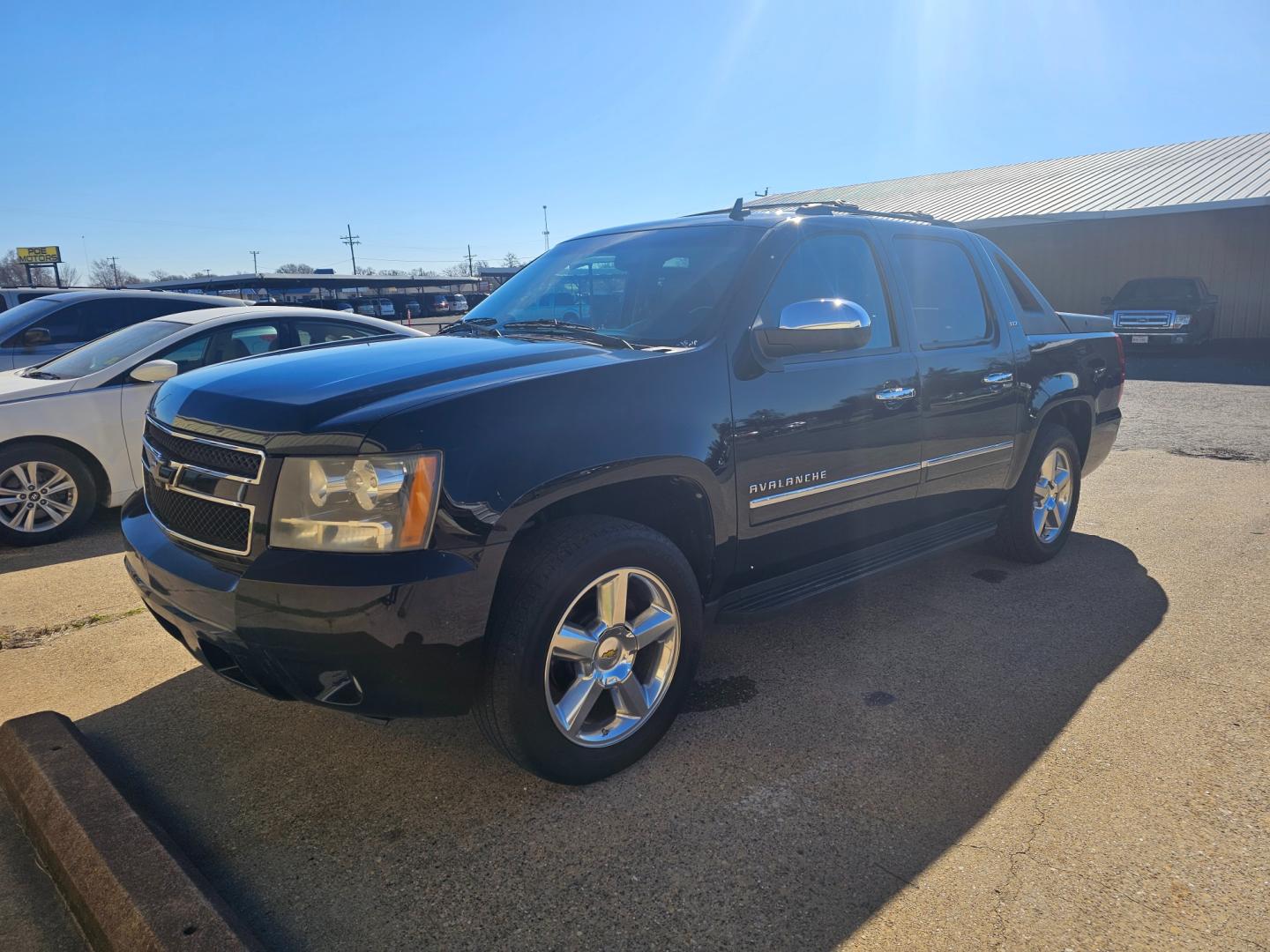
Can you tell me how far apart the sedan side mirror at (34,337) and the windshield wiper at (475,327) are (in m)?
6.14

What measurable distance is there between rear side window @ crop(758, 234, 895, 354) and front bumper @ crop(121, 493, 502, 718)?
174 cm

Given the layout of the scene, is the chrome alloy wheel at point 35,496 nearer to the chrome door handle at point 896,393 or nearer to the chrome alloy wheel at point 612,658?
the chrome alloy wheel at point 612,658

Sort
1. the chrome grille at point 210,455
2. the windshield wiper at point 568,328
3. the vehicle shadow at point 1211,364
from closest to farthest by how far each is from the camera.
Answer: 1. the chrome grille at point 210,455
2. the windshield wiper at point 568,328
3. the vehicle shadow at point 1211,364

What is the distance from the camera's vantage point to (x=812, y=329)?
321cm

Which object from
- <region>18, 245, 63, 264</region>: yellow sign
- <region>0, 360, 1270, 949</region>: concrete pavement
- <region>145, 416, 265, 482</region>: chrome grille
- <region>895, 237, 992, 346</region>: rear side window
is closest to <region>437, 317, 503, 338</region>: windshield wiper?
<region>145, 416, 265, 482</region>: chrome grille

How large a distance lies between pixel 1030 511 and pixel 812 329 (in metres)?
2.48

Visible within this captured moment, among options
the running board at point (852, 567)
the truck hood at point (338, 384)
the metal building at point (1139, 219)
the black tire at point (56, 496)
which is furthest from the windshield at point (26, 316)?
the metal building at point (1139, 219)

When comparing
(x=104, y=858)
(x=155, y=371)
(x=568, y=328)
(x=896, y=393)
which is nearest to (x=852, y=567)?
(x=896, y=393)

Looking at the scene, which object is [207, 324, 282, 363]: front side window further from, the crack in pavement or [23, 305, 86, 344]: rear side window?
[23, 305, 86, 344]: rear side window

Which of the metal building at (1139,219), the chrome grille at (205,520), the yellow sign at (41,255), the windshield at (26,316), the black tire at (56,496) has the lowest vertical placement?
the black tire at (56,496)

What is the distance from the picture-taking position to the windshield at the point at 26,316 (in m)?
8.32

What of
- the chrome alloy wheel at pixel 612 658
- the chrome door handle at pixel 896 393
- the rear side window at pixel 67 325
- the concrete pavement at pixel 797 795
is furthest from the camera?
the rear side window at pixel 67 325

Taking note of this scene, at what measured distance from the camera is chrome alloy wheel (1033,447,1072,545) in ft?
16.8

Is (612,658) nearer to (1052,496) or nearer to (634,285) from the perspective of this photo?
(634,285)
